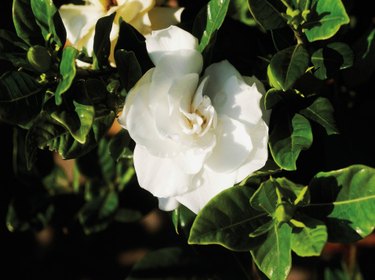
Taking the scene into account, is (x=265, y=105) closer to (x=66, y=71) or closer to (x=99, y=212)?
(x=66, y=71)

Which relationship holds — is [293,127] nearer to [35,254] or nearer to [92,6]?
A: [92,6]

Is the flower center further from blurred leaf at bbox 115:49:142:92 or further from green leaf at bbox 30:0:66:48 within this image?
green leaf at bbox 30:0:66:48

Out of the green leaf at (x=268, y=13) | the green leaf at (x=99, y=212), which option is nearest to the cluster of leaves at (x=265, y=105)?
the green leaf at (x=268, y=13)

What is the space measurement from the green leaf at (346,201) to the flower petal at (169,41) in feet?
0.94

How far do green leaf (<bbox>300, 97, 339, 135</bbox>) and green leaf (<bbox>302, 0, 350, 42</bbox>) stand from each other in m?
0.11

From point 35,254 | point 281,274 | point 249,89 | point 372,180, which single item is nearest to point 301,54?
point 249,89

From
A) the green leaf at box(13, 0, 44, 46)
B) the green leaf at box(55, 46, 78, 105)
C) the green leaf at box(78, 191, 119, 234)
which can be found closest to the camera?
the green leaf at box(55, 46, 78, 105)

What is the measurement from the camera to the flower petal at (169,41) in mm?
893

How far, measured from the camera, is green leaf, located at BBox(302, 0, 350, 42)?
86 cm

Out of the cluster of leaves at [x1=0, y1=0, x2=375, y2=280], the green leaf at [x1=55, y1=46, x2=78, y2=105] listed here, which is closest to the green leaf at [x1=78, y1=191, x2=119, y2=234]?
the cluster of leaves at [x1=0, y1=0, x2=375, y2=280]

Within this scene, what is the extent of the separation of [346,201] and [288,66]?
22cm

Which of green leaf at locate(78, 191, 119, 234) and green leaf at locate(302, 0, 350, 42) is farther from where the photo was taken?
green leaf at locate(78, 191, 119, 234)

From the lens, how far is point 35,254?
1.97 meters

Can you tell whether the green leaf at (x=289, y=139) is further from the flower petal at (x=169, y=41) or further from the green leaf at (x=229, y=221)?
the flower petal at (x=169, y=41)
